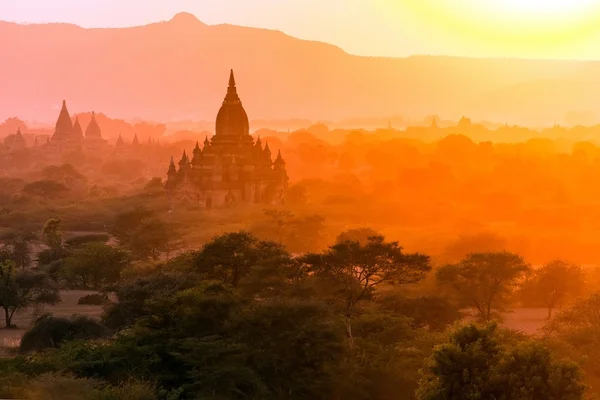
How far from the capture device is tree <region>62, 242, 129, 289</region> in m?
33.7

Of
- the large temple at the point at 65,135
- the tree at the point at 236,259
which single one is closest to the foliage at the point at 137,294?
the tree at the point at 236,259

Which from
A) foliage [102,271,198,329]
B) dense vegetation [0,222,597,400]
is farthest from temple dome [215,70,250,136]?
foliage [102,271,198,329]

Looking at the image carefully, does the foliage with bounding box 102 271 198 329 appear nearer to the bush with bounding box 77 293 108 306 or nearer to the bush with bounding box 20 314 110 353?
the bush with bounding box 20 314 110 353

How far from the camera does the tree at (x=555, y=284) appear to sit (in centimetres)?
3027

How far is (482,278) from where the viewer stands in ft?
86.0

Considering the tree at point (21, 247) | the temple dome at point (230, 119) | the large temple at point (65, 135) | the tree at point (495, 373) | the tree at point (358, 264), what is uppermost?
the temple dome at point (230, 119)

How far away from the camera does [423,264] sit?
78.2 ft

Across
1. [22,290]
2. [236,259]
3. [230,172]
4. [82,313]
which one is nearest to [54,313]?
[82,313]

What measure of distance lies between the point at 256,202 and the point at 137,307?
3105 centimetres

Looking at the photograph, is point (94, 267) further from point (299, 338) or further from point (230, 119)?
Answer: point (230, 119)

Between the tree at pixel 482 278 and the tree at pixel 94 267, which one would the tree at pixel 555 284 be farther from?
the tree at pixel 94 267

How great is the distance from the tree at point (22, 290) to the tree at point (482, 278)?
1269 centimetres

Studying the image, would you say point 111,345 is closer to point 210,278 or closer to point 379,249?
point 210,278

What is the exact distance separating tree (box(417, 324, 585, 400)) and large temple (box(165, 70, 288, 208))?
125ft
